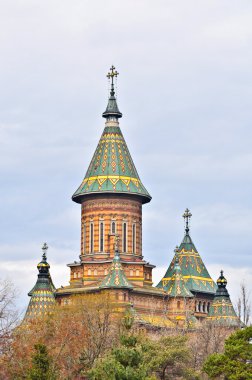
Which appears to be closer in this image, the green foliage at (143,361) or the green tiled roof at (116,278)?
the green foliage at (143,361)

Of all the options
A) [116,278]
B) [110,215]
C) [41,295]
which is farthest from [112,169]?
[41,295]

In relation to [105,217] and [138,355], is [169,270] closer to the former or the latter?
[105,217]

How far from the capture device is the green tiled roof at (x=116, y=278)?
336 ft

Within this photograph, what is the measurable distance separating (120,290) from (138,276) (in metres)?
5.30

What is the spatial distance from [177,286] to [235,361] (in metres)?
40.2

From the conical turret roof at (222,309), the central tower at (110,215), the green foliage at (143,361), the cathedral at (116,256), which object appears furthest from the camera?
the conical turret roof at (222,309)

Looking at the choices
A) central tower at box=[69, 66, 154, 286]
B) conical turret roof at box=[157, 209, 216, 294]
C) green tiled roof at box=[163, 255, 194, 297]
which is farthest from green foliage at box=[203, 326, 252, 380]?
conical turret roof at box=[157, 209, 216, 294]

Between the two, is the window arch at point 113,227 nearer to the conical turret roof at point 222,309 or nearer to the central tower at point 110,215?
the central tower at point 110,215

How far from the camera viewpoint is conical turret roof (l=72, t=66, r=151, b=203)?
108312 millimetres

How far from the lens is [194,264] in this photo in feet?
386

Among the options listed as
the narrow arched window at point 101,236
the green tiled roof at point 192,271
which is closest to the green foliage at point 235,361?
the narrow arched window at point 101,236

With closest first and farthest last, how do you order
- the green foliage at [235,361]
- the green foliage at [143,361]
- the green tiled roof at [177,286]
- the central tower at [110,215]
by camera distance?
the green foliage at [143,361], the green foliage at [235,361], the central tower at [110,215], the green tiled roof at [177,286]

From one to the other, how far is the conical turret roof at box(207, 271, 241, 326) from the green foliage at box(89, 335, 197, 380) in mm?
27654

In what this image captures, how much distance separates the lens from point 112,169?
109m
